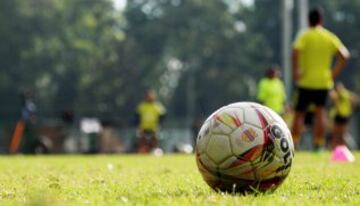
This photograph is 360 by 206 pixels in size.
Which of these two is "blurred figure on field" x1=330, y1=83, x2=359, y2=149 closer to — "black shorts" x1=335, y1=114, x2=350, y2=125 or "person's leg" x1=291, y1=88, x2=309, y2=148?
"black shorts" x1=335, y1=114, x2=350, y2=125

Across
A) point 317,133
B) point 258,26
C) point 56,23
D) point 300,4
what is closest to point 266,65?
point 258,26

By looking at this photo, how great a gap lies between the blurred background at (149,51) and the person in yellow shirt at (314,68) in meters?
49.9

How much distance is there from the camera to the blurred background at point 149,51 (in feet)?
220

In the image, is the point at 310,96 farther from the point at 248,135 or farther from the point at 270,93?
the point at 248,135

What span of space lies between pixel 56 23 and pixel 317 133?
61.8 m

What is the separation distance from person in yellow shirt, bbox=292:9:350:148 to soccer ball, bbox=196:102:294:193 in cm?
694

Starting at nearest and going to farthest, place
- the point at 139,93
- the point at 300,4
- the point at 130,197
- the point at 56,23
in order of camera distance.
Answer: the point at 130,197 < the point at 300,4 < the point at 139,93 < the point at 56,23

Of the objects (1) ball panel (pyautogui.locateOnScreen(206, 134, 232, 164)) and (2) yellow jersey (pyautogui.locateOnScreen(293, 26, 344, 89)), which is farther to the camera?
(2) yellow jersey (pyautogui.locateOnScreen(293, 26, 344, 89))

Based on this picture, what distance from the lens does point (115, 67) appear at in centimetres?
6881

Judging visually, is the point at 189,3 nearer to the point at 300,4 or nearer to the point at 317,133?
the point at 300,4

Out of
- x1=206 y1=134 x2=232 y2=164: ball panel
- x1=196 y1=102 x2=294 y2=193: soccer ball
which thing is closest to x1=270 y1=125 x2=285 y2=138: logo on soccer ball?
x1=196 y1=102 x2=294 y2=193: soccer ball

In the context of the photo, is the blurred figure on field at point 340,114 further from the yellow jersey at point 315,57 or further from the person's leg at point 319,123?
the yellow jersey at point 315,57

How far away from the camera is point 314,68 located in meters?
12.6

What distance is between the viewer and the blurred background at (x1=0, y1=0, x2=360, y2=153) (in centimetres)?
6706
